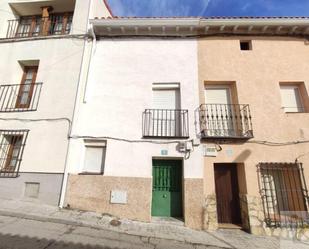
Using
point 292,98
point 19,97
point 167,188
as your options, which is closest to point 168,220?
point 167,188

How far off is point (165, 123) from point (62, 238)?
13.3ft

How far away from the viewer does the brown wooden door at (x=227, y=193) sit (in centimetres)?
554

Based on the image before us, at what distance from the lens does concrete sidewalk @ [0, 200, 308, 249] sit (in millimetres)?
4340

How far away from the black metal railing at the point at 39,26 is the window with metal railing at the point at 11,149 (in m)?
4.10

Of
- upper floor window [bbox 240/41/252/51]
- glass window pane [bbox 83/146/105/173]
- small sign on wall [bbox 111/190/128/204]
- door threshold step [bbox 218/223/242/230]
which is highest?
upper floor window [bbox 240/41/252/51]

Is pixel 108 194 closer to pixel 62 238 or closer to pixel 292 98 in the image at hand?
pixel 62 238

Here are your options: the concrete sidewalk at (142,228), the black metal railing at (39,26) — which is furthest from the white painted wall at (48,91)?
the concrete sidewalk at (142,228)

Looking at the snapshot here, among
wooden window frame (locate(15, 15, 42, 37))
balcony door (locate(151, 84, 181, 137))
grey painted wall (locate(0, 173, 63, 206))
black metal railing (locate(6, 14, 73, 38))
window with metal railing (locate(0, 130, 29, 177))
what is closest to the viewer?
grey painted wall (locate(0, 173, 63, 206))

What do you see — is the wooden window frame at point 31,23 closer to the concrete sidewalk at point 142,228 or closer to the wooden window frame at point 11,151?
the wooden window frame at point 11,151

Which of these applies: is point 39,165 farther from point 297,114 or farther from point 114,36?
point 297,114

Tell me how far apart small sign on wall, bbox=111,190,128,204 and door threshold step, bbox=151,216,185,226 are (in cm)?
101

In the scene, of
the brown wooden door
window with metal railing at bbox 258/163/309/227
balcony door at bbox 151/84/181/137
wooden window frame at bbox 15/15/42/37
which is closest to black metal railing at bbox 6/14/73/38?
wooden window frame at bbox 15/15/42/37

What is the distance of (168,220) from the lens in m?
5.33

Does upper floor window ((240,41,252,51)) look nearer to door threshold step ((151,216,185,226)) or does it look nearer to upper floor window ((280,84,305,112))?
upper floor window ((280,84,305,112))
